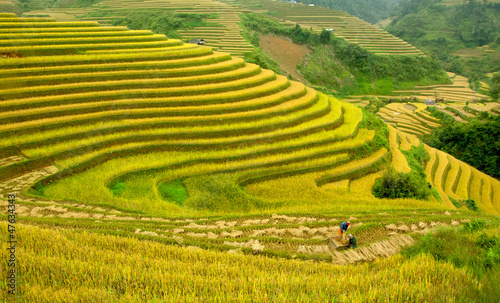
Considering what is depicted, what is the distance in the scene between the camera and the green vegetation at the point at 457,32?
48750mm

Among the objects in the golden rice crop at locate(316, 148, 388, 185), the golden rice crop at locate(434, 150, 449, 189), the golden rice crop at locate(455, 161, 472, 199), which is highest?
the golden rice crop at locate(316, 148, 388, 185)

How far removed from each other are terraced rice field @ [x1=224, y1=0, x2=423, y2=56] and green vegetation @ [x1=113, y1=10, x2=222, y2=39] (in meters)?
17.5

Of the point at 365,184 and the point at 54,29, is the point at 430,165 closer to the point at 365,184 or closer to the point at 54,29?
the point at 365,184

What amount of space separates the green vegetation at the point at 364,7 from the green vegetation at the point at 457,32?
23067mm

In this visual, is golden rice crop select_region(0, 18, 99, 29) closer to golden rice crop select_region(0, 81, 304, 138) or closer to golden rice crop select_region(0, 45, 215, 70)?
golden rice crop select_region(0, 45, 215, 70)

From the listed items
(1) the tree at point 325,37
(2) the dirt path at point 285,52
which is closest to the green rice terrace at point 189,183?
(2) the dirt path at point 285,52

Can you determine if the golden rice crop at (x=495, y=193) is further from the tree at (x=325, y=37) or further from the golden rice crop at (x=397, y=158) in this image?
the tree at (x=325, y=37)

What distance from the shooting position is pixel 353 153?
12.2 m

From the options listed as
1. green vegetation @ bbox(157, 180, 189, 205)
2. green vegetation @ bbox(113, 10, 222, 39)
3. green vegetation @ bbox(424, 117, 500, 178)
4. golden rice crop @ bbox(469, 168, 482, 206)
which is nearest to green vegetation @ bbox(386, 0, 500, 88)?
green vegetation @ bbox(424, 117, 500, 178)

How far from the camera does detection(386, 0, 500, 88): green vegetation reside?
48.8 meters

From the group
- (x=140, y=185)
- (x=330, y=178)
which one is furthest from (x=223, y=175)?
(x=330, y=178)

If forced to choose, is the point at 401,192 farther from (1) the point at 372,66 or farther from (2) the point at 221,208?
(1) the point at 372,66

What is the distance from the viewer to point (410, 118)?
31.0 m

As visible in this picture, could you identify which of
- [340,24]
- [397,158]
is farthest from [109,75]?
[340,24]
